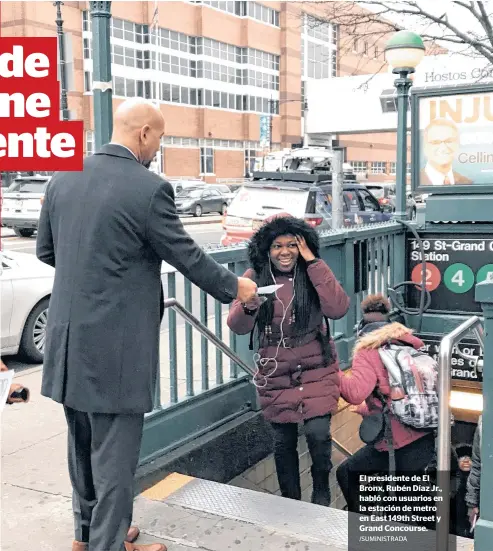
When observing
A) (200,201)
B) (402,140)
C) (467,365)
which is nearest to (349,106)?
(200,201)

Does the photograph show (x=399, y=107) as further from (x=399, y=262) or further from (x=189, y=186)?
(x=189, y=186)

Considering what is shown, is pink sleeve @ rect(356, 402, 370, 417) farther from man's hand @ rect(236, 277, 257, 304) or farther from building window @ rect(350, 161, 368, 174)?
building window @ rect(350, 161, 368, 174)

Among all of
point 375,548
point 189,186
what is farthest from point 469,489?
point 189,186

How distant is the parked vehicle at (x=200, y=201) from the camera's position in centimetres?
3206

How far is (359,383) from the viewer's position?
13.7 feet

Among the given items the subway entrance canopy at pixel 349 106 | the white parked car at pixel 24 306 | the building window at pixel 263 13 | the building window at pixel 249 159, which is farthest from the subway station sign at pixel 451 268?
the building window at pixel 263 13

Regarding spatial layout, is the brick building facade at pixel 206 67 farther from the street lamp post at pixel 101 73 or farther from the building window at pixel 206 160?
the street lamp post at pixel 101 73

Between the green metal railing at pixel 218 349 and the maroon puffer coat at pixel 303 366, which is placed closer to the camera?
the maroon puffer coat at pixel 303 366

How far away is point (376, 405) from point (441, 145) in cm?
356

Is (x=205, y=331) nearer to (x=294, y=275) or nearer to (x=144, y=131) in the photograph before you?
(x=294, y=275)

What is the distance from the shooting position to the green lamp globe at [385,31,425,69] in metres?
7.77

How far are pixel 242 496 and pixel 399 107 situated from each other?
5202 mm
